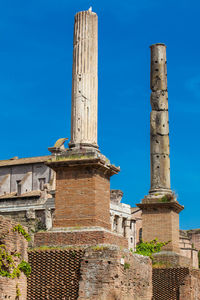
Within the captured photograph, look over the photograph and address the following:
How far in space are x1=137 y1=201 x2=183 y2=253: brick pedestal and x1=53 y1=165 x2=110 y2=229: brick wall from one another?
5330 millimetres

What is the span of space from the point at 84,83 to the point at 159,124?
265 inches

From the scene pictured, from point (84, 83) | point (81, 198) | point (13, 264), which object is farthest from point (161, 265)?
point (13, 264)

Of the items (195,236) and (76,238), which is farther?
(195,236)

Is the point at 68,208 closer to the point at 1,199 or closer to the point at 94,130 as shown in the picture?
the point at 94,130

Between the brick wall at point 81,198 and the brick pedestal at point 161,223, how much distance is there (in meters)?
5.33

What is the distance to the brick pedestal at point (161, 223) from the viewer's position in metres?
19.1

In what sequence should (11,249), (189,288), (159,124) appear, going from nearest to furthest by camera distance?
(11,249) < (189,288) < (159,124)

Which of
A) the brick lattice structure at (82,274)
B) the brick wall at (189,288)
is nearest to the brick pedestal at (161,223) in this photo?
the brick wall at (189,288)

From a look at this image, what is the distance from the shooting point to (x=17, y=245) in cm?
1296

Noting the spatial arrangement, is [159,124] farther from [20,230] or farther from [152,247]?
[20,230]

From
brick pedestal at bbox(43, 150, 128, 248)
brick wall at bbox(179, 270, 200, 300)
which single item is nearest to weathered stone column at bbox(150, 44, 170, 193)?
brick wall at bbox(179, 270, 200, 300)

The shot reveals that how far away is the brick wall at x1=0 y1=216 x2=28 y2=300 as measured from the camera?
12.0 metres

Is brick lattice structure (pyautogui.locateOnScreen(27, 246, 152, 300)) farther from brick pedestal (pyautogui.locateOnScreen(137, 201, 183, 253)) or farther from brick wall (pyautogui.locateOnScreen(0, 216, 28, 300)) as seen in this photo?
brick pedestal (pyautogui.locateOnScreen(137, 201, 183, 253))

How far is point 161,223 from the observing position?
1928cm
